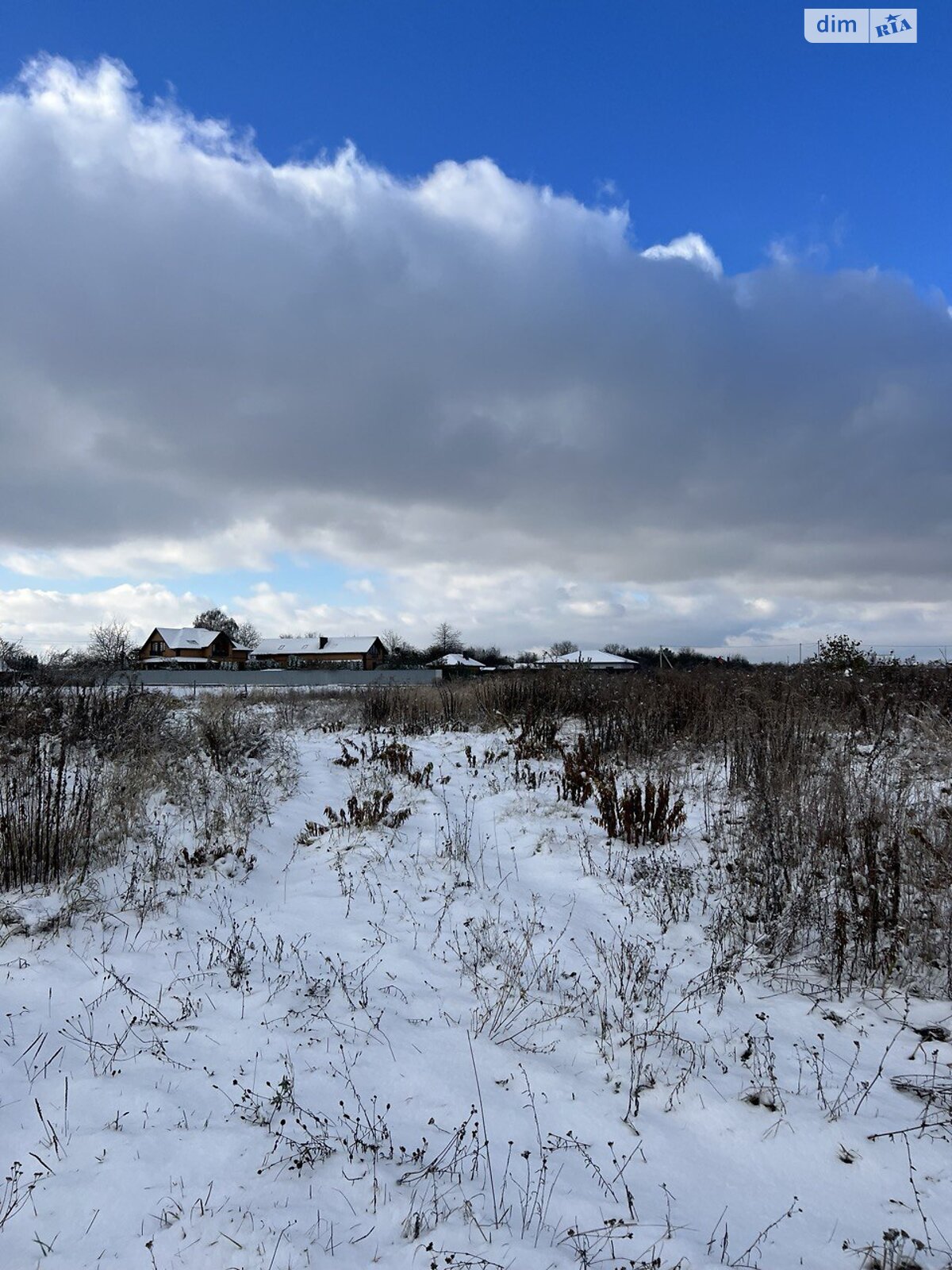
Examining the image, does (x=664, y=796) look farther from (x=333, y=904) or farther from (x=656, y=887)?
(x=333, y=904)

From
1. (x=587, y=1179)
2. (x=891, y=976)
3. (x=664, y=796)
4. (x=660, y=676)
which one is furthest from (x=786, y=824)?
(x=660, y=676)

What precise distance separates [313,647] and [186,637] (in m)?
16.4

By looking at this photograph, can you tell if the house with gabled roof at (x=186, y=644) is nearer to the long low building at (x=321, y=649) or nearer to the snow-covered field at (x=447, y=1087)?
the long low building at (x=321, y=649)

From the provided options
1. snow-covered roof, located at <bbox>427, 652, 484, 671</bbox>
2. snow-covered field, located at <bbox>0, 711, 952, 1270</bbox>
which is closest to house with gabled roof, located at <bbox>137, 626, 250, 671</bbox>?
snow-covered roof, located at <bbox>427, 652, 484, 671</bbox>

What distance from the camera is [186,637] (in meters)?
80.4

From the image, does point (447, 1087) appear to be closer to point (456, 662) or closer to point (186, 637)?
point (456, 662)

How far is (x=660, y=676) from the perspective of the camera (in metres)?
16.1

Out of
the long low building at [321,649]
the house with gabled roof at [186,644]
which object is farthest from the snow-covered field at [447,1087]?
the long low building at [321,649]

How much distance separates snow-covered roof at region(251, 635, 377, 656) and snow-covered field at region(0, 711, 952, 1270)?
85253mm

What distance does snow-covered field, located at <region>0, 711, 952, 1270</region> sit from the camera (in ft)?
8.12

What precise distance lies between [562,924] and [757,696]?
6890 millimetres

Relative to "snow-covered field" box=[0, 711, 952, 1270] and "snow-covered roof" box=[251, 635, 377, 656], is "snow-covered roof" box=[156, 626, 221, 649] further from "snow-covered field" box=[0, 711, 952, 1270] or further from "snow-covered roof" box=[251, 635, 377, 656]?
"snow-covered field" box=[0, 711, 952, 1270]

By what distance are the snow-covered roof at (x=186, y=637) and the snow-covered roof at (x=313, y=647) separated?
971 centimetres

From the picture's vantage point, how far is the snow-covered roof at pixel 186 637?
260ft
